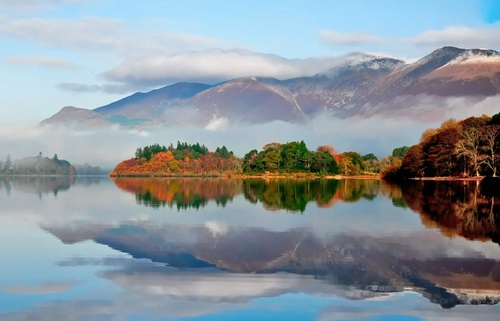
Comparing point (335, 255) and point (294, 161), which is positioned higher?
point (294, 161)

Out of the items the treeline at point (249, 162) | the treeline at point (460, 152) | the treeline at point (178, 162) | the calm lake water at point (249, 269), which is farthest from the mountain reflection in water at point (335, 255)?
the treeline at point (178, 162)

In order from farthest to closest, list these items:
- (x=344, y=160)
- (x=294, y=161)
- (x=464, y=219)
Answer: (x=344, y=160), (x=294, y=161), (x=464, y=219)

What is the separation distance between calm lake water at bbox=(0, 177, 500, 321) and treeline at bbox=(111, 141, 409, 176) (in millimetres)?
113245

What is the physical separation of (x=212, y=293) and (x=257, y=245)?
18.0ft

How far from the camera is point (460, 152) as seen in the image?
7838 centimetres

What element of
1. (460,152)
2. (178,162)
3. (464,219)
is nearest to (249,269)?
(464,219)

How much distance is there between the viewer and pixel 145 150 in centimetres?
18188

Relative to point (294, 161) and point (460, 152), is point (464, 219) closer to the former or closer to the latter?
point (460, 152)

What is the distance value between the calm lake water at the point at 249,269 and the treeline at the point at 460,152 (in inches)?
2285

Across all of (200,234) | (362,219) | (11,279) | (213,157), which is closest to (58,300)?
(11,279)

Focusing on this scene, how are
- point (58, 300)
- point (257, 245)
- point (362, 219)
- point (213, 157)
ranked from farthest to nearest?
point (213, 157)
point (362, 219)
point (257, 245)
point (58, 300)

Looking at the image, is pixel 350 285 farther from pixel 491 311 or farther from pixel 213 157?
pixel 213 157

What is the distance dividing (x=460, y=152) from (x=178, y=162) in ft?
341

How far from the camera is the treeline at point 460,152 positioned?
244ft
